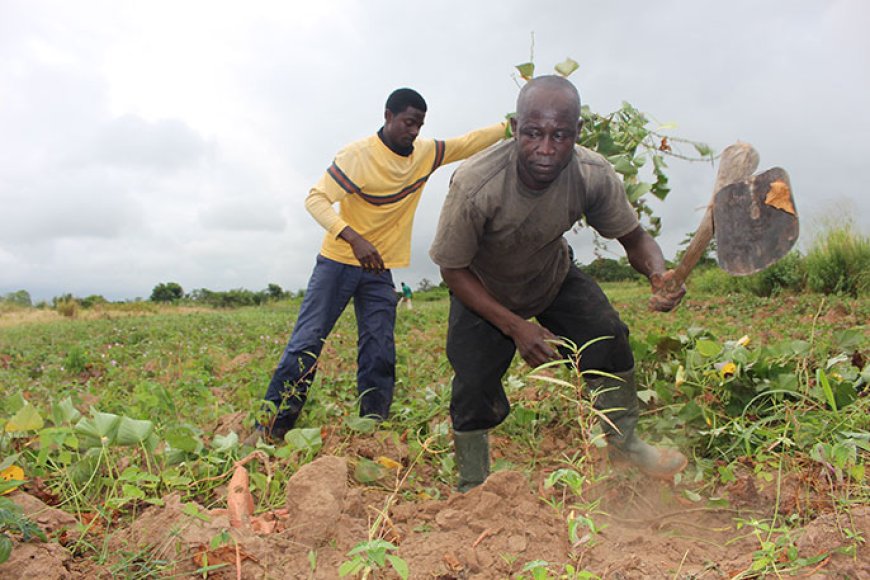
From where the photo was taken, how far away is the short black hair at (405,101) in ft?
12.0

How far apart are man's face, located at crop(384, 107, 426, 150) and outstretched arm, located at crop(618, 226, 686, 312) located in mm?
1458

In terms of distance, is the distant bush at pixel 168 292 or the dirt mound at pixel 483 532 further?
the distant bush at pixel 168 292

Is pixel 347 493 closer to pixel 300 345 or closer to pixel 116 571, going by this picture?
pixel 116 571

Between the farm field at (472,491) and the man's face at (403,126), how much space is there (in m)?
1.54

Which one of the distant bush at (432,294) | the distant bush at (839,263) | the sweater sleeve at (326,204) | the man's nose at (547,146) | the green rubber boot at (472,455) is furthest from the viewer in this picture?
the distant bush at (432,294)

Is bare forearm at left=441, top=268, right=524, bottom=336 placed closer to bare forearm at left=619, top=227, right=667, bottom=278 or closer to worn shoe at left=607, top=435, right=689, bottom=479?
bare forearm at left=619, top=227, right=667, bottom=278

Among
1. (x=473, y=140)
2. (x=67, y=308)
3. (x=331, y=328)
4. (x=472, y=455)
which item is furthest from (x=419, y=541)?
(x=67, y=308)

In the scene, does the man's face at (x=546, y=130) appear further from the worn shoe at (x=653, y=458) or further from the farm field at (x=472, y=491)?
the worn shoe at (x=653, y=458)

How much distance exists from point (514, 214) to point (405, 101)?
1.48 m

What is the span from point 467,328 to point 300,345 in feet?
3.84

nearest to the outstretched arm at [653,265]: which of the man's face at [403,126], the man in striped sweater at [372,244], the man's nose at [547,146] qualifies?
the man's nose at [547,146]

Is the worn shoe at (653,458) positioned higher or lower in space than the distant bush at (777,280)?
lower

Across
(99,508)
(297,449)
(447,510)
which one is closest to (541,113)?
(447,510)

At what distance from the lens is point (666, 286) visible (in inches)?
99.0
